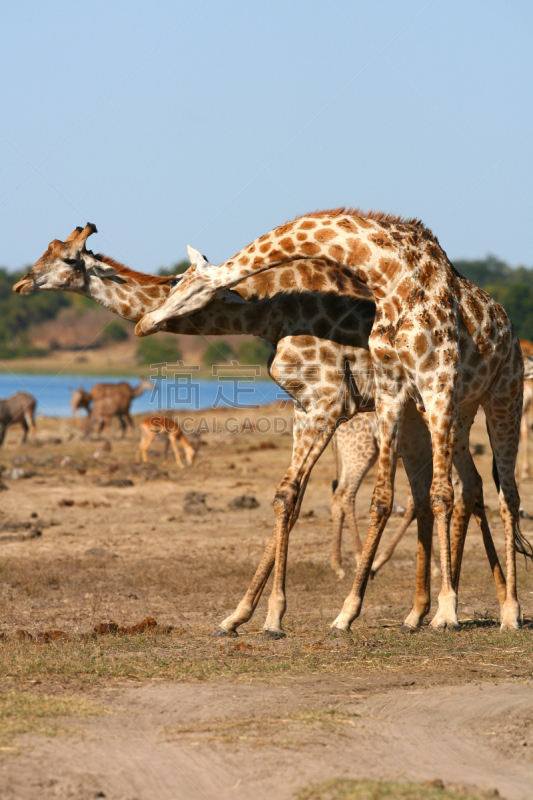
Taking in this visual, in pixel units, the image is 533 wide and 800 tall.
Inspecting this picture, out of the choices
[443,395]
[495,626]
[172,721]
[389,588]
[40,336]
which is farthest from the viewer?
[40,336]

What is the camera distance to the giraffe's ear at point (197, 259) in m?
7.24

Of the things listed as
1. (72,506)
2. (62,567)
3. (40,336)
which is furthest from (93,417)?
(40,336)

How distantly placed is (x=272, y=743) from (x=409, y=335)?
345 centimetres

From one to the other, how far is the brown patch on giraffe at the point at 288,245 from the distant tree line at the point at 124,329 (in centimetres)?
3737

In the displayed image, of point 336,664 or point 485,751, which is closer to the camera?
point 485,751

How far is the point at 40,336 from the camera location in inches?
2965

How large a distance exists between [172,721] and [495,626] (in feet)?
11.6

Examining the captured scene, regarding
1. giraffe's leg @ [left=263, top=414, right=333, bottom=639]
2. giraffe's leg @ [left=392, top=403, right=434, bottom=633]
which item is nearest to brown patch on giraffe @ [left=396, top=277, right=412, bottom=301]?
giraffe's leg @ [left=392, top=403, right=434, bottom=633]

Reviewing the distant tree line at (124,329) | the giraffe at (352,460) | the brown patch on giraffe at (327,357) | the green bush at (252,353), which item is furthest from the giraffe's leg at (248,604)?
the green bush at (252,353)

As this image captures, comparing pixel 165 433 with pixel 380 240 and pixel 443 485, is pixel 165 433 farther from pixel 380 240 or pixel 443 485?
pixel 443 485

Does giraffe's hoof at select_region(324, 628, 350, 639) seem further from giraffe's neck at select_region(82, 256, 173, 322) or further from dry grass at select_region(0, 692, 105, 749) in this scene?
giraffe's neck at select_region(82, 256, 173, 322)

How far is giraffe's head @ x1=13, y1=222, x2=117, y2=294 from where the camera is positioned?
25.8 ft

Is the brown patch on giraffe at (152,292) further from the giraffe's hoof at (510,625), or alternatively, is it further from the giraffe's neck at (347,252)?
the giraffe's hoof at (510,625)

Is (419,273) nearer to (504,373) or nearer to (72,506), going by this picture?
(504,373)
